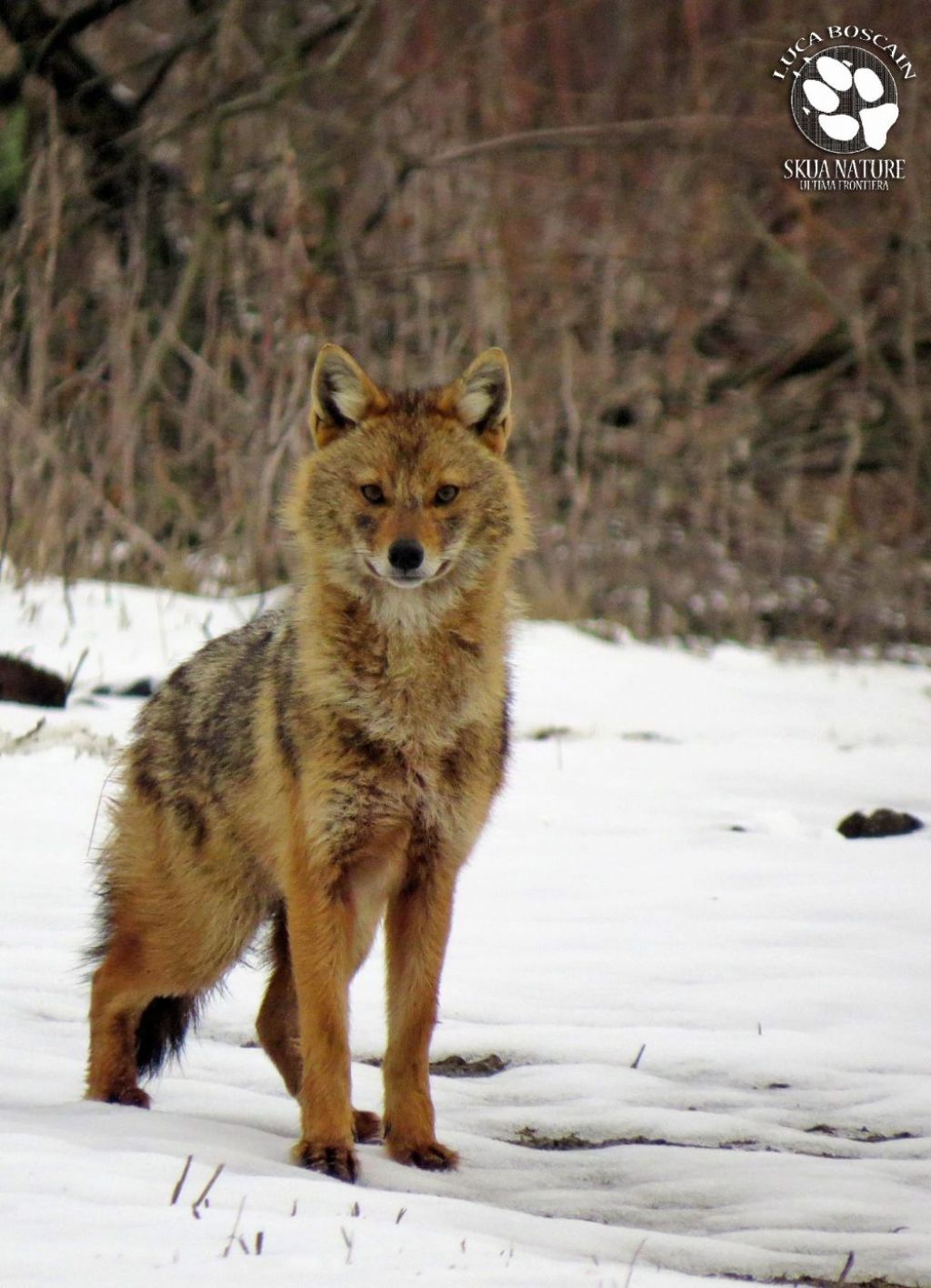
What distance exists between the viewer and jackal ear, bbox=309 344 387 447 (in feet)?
15.0

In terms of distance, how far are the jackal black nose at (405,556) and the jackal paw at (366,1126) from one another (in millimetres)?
1464

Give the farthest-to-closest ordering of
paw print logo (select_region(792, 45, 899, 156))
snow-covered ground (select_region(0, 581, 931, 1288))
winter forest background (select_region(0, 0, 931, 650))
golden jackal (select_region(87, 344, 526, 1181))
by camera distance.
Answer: paw print logo (select_region(792, 45, 899, 156))
winter forest background (select_region(0, 0, 931, 650))
golden jackal (select_region(87, 344, 526, 1181))
snow-covered ground (select_region(0, 581, 931, 1288))

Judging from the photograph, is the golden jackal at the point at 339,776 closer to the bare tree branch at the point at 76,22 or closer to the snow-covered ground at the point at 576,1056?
the snow-covered ground at the point at 576,1056

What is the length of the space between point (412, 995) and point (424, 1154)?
0.39m

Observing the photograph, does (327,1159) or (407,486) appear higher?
(407,486)

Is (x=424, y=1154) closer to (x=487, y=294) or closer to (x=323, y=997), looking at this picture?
(x=323, y=997)

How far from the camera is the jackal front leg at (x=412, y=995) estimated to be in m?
4.04

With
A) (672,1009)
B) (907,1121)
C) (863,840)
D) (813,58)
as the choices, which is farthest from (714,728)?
(813,58)

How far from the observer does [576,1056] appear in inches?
184

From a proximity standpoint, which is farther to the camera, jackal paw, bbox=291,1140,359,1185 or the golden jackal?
the golden jackal

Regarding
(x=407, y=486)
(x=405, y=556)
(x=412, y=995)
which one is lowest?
(x=412, y=995)
